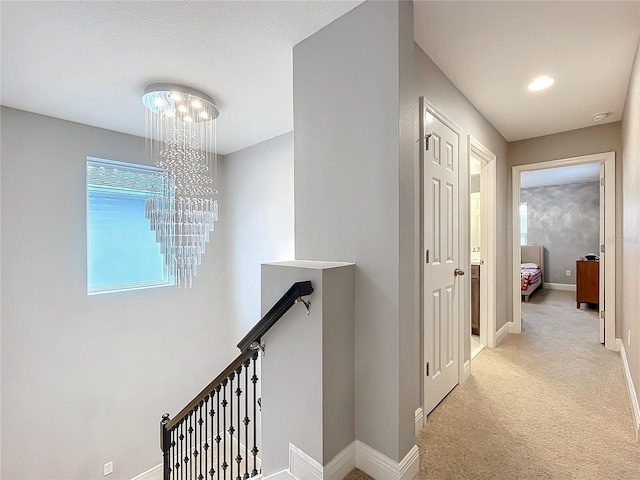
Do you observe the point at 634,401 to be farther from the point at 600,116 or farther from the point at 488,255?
the point at 600,116

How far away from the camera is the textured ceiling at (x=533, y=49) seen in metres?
1.63

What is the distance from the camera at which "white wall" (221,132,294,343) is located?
3.63 metres

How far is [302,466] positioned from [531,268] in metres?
7.11

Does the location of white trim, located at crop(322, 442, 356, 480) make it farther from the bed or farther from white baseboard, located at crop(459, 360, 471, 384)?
the bed

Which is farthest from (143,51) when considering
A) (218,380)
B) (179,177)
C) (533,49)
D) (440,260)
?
(533,49)

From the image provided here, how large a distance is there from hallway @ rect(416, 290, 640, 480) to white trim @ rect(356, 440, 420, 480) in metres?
0.09

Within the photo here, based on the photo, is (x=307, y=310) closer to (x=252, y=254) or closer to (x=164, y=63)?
(x=164, y=63)

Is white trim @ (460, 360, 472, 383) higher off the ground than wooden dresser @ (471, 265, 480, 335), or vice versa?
wooden dresser @ (471, 265, 480, 335)

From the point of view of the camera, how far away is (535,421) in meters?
1.94

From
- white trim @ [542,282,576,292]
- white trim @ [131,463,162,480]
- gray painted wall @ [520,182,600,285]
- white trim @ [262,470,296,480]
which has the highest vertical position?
gray painted wall @ [520,182,600,285]

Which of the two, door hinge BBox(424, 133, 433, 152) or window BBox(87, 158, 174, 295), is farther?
window BBox(87, 158, 174, 295)

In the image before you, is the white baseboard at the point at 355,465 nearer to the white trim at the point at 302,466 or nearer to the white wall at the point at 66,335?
the white trim at the point at 302,466

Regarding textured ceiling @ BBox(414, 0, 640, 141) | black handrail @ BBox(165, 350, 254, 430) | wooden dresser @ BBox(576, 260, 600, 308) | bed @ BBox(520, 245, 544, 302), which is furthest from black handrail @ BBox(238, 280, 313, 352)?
bed @ BBox(520, 245, 544, 302)

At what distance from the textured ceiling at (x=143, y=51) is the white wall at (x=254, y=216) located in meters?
0.92
